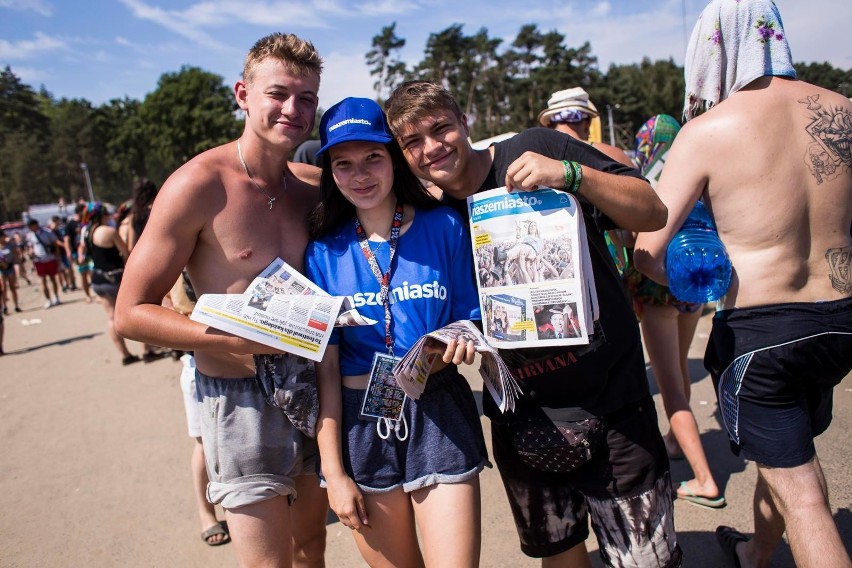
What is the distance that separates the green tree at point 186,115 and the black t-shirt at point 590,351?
58.7m

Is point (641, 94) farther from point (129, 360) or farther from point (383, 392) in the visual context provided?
point (383, 392)

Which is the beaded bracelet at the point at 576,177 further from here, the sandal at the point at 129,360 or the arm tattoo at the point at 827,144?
the sandal at the point at 129,360

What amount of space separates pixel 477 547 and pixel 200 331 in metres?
1.17

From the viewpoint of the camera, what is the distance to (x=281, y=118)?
198 cm

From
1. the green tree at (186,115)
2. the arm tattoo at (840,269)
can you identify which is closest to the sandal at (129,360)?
the arm tattoo at (840,269)

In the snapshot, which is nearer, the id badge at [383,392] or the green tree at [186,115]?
the id badge at [383,392]

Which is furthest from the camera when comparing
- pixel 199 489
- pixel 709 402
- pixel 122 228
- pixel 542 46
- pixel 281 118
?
pixel 542 46

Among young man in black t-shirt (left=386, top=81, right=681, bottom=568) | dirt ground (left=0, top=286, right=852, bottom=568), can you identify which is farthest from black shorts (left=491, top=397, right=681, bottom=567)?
dirt ground (left=0, top=286, right=852, bottom=568)

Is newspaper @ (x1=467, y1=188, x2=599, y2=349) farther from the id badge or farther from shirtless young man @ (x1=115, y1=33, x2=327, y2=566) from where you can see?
shirtless young man @ (x1=115, y1=33, x2=327, y2=566)

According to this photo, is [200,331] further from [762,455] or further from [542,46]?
[542,46]

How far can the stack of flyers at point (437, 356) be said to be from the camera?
5.17 ft

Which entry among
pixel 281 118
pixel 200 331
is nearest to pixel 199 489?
pixel 200 331

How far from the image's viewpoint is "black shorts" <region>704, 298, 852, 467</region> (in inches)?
67.9

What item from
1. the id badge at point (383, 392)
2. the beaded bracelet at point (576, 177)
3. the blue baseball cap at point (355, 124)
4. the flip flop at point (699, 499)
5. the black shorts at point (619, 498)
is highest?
the blue baseball cap at point (355, 124)
